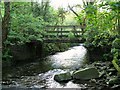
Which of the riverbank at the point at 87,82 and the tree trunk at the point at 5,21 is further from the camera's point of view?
the tree trunk at the point at 5,21

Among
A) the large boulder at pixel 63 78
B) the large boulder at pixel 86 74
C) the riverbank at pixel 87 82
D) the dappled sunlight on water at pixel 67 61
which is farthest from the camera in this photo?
the dappled sunlight on water at pixel 67 61

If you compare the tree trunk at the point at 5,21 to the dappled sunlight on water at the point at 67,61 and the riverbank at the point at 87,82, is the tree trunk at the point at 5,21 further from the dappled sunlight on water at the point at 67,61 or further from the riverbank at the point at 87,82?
the dappled sunlight on water at the point at 67,61

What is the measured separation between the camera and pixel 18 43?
429 inches

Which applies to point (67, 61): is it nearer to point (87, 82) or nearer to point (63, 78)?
point (63, 78)

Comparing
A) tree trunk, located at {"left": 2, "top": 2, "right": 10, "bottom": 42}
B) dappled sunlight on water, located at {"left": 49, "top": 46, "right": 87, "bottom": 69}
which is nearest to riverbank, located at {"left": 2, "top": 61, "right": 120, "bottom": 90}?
tree trunk, located at {"left": 2, "top": 2, "right": 10, "bottom": 42}

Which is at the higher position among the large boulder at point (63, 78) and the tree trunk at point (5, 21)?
the tree trunk at point (5, 21)

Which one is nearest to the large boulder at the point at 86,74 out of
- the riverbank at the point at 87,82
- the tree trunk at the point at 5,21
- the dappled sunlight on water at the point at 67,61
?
the riverbank at the point at 87,82

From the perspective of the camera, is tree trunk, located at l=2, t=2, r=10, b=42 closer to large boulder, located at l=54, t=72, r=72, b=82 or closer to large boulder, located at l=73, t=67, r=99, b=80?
large boulder, located at l=54, t=72, r=72, b=82

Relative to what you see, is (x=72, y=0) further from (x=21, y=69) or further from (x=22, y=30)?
(x=21, y=69)

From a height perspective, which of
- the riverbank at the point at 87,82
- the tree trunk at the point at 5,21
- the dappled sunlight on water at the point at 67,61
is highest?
the tree trunk at the point at 5,21

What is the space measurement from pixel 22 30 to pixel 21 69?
2.27 meters

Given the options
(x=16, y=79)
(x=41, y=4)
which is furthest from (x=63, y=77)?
(x=41, y=4)

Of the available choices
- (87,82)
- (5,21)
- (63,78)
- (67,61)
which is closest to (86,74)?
(87,82)

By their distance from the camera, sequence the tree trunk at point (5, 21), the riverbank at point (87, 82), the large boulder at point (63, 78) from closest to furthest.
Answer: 1. the riverbank at point (87, 82)
2. the large boulder at point (63, 78)
3. the tree trunk at point (5, 21)
